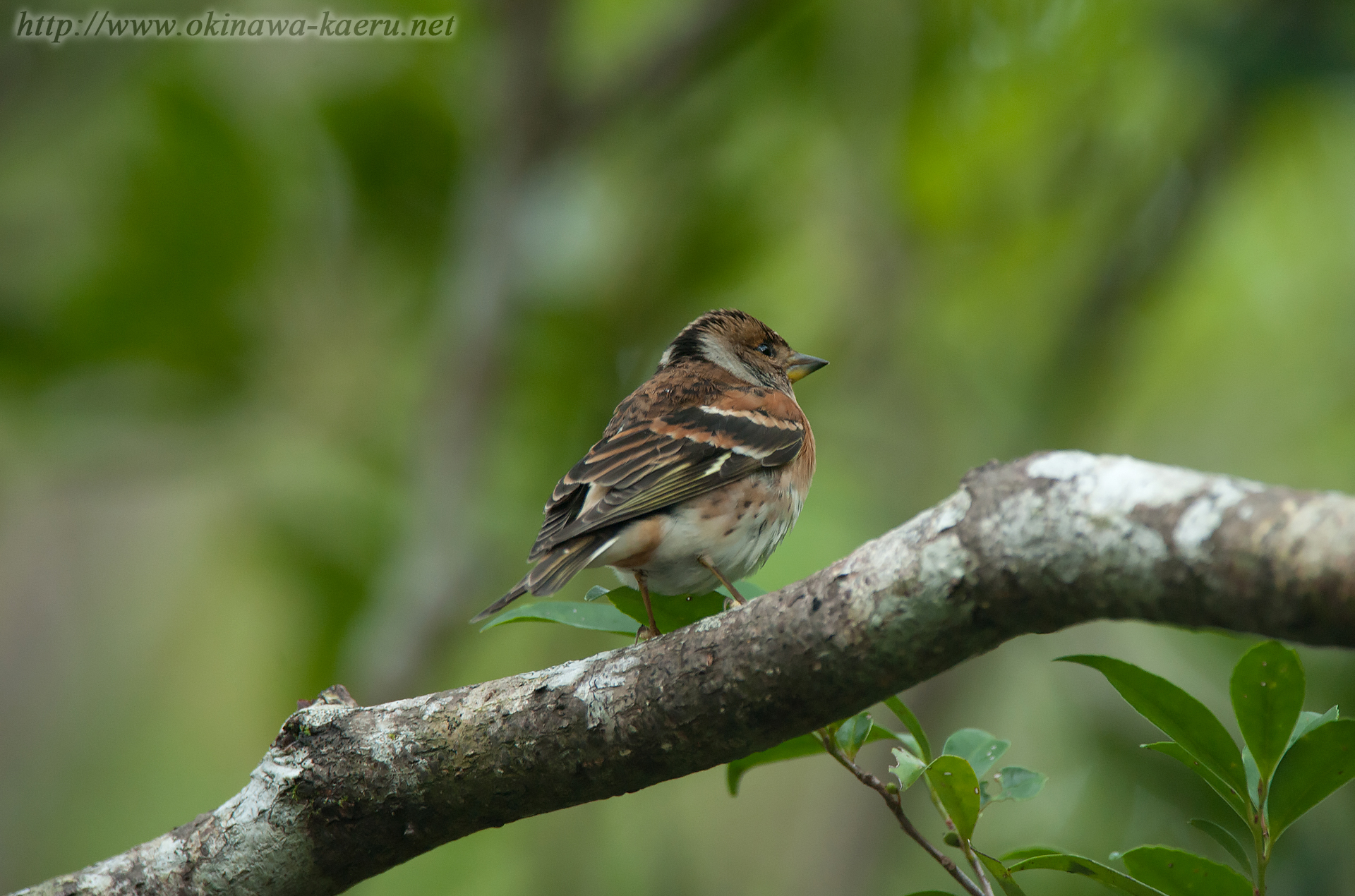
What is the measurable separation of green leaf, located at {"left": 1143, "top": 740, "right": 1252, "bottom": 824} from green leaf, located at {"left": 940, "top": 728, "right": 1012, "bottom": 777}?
0.32m

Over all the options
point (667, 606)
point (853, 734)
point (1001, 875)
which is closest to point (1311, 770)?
point (1001, 875)

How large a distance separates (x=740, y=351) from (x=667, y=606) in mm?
2442

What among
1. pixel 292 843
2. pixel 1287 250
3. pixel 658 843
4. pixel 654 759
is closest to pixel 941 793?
pixel 654 759

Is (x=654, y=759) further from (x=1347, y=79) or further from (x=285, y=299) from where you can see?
(x=285, y=299)

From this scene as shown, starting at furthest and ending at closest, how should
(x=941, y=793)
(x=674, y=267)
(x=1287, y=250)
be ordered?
(x=1287, y=250), (x=674, y=267), (x=941, y=793)

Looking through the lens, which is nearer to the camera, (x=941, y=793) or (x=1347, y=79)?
(x=941, y=793)

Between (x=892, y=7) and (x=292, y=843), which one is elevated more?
(x=892, y=7)

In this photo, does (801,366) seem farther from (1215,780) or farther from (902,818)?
(1215,780)

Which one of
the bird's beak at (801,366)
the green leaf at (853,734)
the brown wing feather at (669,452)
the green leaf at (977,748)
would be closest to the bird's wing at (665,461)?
the brown wing feather at (669,452)

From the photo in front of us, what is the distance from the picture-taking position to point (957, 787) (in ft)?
6.51

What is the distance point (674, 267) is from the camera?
6.09 meters

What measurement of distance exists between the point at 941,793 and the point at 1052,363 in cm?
410

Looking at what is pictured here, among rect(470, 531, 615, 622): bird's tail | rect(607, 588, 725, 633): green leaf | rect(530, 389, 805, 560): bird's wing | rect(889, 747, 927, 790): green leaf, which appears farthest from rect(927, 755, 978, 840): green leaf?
rect(530, 389, 805, 560): bird's wing

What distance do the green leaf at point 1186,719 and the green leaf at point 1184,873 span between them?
0.49 feet
